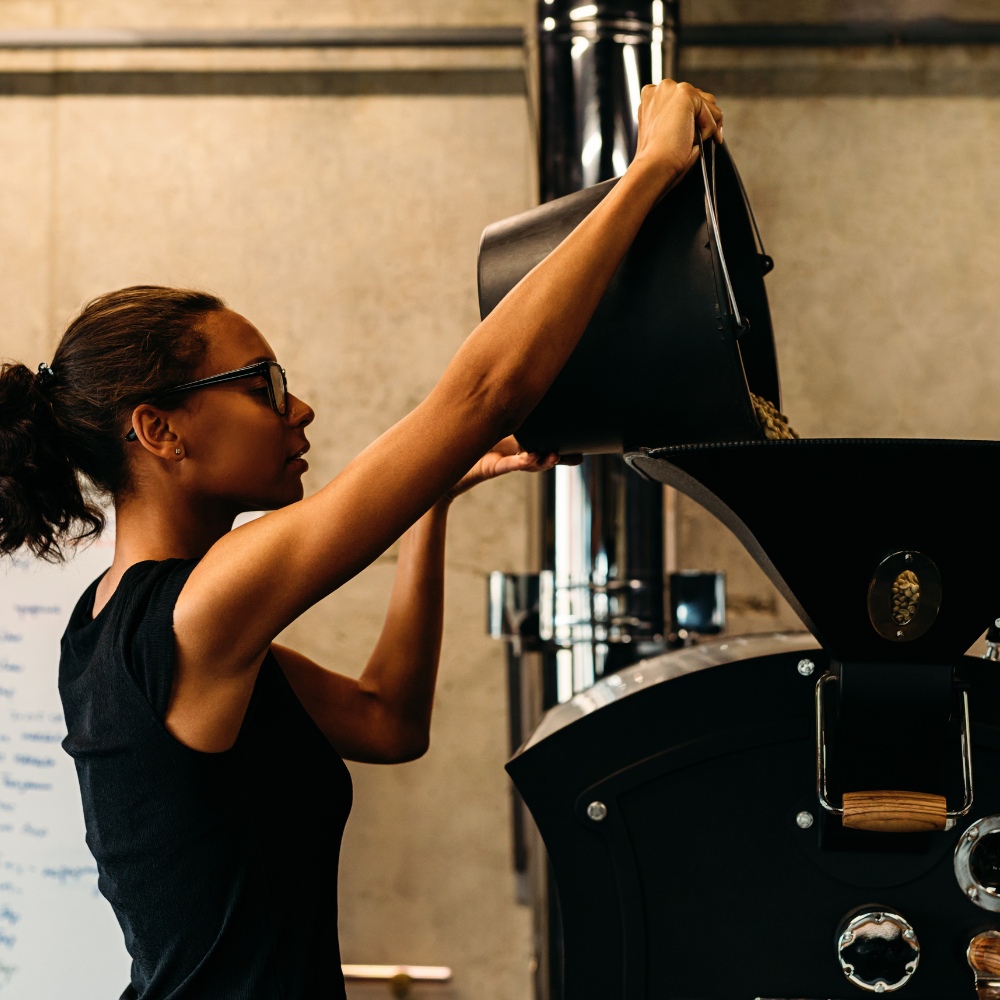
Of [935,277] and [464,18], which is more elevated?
[464,18]

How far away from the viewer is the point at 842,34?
231 cm

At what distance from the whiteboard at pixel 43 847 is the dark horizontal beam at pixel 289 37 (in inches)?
44.2

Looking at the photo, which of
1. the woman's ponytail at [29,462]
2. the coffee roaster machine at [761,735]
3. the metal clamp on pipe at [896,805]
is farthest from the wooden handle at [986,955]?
the woman's ponytail at [29,462]

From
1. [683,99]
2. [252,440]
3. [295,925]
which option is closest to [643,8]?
[683,99]

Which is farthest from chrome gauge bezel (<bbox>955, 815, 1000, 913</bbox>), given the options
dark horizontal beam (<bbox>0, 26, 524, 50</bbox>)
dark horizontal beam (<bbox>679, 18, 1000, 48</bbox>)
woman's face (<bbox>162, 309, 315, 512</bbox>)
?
dark horizontal beam (<bbox>0, 26, 524, 50</bbox>)

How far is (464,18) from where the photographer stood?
2398 millimetres

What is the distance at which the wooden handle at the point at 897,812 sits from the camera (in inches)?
35.2

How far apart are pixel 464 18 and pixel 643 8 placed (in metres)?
0.74

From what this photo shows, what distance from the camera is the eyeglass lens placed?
109 centimetres

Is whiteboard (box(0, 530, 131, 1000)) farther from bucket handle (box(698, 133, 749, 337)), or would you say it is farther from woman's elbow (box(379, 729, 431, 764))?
bucket handle (box(698, 133, 749, 337))

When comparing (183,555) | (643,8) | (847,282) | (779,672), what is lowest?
(779,672)

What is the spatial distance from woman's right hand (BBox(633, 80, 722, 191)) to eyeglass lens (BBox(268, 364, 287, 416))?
1.38ft

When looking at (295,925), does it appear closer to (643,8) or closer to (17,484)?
(17,484)

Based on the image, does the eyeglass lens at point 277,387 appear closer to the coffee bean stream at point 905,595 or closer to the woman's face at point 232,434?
the woman's face at point 232,434
